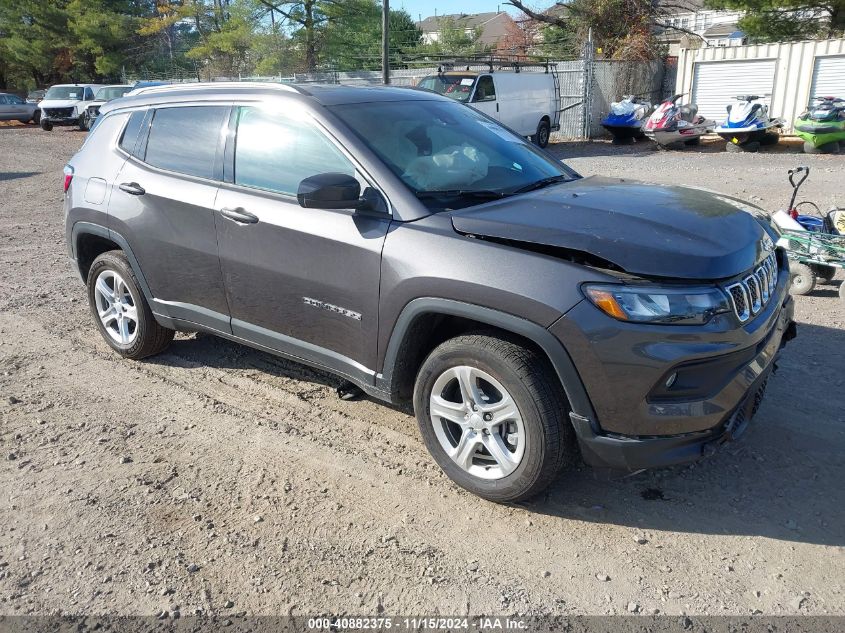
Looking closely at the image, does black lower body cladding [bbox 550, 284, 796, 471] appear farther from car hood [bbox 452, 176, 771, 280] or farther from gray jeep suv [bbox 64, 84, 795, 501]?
car hood [bbox 452, 176, 771, 280]

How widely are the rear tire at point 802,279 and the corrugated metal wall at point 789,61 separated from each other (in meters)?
14.7

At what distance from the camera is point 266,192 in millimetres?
3896

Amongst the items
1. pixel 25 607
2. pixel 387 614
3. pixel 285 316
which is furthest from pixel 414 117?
pixel 25 607

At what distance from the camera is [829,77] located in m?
17.9

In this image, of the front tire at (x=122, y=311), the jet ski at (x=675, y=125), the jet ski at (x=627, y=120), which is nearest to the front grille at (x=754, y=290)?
the front tire at (x=122, y=311)

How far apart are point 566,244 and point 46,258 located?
23.3 ft

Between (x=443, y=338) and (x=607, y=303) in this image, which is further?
(x=443, y=338)

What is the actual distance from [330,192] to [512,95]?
15.6 meters

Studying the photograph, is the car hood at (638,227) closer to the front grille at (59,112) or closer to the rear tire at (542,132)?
the rear tire at (542,132)

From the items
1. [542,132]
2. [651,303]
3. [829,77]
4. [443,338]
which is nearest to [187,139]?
[443,338]

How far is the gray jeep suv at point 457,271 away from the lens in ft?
9.34

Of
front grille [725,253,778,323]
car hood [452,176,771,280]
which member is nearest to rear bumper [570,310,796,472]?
front grille [725,253,778,323]

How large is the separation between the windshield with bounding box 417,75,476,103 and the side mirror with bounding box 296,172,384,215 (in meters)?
14.0

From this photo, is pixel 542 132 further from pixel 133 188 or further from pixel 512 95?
pixel 133 188
